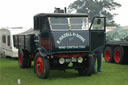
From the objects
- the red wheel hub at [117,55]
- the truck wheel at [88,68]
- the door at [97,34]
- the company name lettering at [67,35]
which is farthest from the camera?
the red wheel hub at [117,55]

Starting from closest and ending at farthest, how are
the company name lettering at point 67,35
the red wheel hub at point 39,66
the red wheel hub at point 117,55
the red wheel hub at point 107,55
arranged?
the company name lettering at point 67,35 → the red wheel hub at point 39,66 → the red wheel hub at point 117,55 → the red wheel hub at point 107,55

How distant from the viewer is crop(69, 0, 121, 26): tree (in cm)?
6962

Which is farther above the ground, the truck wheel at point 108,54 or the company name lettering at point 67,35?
the company name lettering at point 67,35

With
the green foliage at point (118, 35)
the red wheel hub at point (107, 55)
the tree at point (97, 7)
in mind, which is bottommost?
the red wheel hub at point (107, 55)

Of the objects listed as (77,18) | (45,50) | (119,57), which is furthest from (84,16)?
(119,57)

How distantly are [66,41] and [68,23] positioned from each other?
0.95 meters

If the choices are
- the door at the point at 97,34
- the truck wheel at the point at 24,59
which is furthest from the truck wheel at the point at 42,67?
the truck wheel at the point at 24,59

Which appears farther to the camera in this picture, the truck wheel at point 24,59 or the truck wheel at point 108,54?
the truck wheel at point 108,54

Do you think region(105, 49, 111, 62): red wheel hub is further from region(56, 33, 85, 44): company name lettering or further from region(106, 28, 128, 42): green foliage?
region(56, 33, 85, 44): company name lettering

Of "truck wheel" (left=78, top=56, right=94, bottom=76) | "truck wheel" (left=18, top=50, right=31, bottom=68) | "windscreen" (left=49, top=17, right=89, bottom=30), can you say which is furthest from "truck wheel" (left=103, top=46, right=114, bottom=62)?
"windscreen" (left=49, top=17, right=89, bottom=30)

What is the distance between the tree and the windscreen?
5700 centimetres

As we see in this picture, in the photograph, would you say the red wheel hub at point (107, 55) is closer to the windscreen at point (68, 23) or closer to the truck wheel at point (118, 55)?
the truck wheel at point (118, 55)

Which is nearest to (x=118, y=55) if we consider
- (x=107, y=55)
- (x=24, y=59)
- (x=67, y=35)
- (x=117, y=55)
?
(x=117, y=55)

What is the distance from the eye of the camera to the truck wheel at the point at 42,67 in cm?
1127
